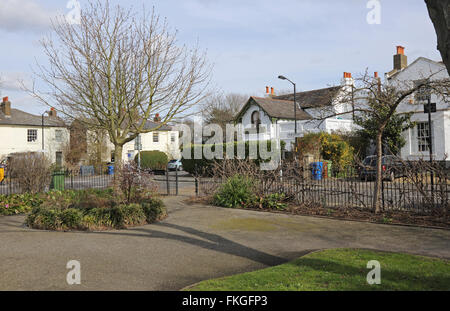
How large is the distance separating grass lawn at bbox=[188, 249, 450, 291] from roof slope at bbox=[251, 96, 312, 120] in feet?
98.2

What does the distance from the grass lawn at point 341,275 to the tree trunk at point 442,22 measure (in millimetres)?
2795

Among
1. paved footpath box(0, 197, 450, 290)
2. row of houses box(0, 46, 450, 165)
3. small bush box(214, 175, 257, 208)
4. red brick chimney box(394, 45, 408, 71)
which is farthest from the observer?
red brick chimney box(394, 45, 408, 71)

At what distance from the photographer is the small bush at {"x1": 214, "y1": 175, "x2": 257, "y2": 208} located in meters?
12.8

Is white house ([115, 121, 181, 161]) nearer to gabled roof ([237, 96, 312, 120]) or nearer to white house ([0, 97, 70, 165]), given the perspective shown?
white house ([0, 97, 70, 165])

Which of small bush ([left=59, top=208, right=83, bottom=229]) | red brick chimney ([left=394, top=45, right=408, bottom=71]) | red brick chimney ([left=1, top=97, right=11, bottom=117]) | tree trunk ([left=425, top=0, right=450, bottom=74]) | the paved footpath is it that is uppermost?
red brick chimney ([left=394, top=45, right=408, bottom=71])

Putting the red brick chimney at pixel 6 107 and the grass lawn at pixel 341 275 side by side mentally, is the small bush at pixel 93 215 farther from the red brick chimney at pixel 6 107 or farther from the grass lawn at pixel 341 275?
the red brick chimney at pixel 6 107

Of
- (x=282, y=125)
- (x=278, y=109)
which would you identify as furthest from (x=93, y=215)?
(x=278, y=109)

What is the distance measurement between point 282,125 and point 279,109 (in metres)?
4.26

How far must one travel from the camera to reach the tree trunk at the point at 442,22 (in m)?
4.00

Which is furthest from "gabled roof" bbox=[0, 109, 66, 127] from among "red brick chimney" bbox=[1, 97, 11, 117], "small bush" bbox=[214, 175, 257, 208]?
"small bush" bbox=[214, 175, 257, 208]

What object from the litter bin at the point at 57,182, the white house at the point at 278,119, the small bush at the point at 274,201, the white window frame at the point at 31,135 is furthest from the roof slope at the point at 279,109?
the white window frame at the point at 31,135
